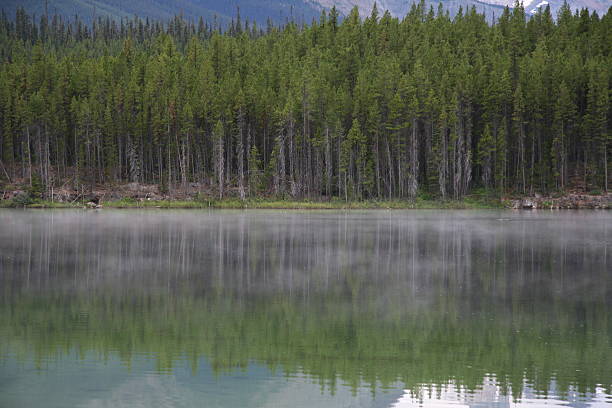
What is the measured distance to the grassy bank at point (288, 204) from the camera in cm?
7906

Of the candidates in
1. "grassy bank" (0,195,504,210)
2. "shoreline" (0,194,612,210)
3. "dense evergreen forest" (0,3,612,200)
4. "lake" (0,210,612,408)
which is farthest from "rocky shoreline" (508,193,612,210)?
"lake" (0,210,612,408)

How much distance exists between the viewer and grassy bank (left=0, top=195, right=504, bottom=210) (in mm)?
79062

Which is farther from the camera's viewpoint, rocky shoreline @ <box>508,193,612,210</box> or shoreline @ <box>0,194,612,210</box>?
shoreline @ <box>0,194,612,210</box>

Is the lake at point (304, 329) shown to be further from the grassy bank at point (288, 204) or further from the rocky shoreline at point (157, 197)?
the rocky shoreline at point (157, 197)

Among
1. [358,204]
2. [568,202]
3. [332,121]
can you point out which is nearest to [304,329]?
[358,204]

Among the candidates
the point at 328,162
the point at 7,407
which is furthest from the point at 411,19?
the point at 7,407

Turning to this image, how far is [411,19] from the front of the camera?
418ft

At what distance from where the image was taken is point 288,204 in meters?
79.5

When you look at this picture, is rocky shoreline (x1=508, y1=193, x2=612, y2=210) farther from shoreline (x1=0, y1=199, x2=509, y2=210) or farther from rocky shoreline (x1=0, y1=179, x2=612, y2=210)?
shoreline (x1=0, y1=199, x2=509, y2=210)

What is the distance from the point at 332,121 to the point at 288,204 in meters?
12.4

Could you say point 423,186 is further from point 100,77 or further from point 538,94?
point 100,77

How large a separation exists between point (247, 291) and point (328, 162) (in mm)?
64163

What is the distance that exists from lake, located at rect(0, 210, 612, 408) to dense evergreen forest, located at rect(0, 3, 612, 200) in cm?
5737

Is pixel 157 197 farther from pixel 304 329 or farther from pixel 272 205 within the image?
pixel 304 329
